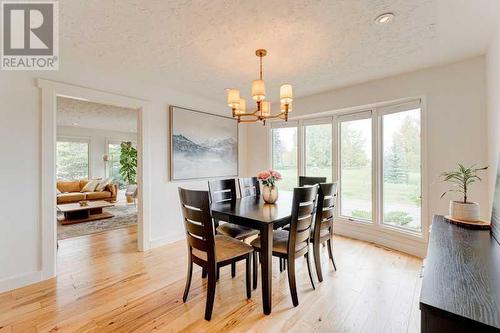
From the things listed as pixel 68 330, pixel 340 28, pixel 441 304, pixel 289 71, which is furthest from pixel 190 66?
pixel 441 304

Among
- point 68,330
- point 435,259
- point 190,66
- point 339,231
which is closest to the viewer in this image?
point 435,259

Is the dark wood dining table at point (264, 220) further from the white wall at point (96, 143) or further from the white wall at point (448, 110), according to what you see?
the white wall at point (96, 143)

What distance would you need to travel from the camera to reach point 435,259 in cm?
118

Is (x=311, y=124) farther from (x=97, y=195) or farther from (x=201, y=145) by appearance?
(x=97, y=195)

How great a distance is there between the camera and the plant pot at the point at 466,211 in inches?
70.7

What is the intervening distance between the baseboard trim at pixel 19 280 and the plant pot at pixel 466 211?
4033 millimetres

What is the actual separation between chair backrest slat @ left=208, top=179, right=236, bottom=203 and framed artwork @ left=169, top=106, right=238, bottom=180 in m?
1.05

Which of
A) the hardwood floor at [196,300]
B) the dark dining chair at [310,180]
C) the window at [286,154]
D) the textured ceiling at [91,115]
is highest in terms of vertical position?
the textured ceiling at [91,115]

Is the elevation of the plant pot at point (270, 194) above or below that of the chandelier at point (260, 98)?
below

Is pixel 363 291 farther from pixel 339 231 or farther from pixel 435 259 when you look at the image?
pixel 339 231

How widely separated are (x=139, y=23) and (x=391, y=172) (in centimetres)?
360

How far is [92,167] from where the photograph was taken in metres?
7.95

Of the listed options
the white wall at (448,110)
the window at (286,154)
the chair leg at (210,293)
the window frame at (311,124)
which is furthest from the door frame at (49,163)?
the white wall at (448,110)

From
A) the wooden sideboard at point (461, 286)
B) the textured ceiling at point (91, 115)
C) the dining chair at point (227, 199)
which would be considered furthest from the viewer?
the textured ceiling at point (91, 115)
